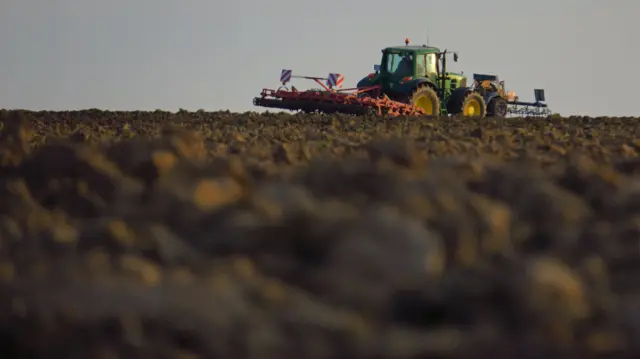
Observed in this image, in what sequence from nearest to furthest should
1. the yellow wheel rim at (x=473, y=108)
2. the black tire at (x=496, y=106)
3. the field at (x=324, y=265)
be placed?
1. the field at (x=324, y=265)
2. the yellow wheel rim at (x=473, y=108)
3. the black tire at (x=496, y=106)

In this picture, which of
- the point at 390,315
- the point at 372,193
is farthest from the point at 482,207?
the point at 390,315

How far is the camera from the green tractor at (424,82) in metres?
20.2

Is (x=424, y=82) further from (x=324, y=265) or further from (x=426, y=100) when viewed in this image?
(x=324, y=265)

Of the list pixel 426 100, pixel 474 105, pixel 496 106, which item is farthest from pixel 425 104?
pixel 496 106

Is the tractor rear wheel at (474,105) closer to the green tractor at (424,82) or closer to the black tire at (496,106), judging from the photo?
the green tractor at (424,82)

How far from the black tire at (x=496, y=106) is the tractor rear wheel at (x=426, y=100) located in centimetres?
321

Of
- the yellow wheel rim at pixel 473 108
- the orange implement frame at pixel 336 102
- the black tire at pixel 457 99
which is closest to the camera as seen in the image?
the orange implement frame at pixel 336 102

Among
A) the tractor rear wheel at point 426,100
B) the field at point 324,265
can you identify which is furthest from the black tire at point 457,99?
the field at point 324,265

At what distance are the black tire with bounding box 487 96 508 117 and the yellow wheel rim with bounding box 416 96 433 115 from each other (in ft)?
10.7

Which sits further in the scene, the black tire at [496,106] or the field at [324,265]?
the black tire at [496,106]

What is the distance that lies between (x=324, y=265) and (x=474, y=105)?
20.6m

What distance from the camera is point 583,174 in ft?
8.84

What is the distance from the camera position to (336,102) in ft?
63.7

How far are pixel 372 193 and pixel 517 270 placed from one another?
1.85 feet
